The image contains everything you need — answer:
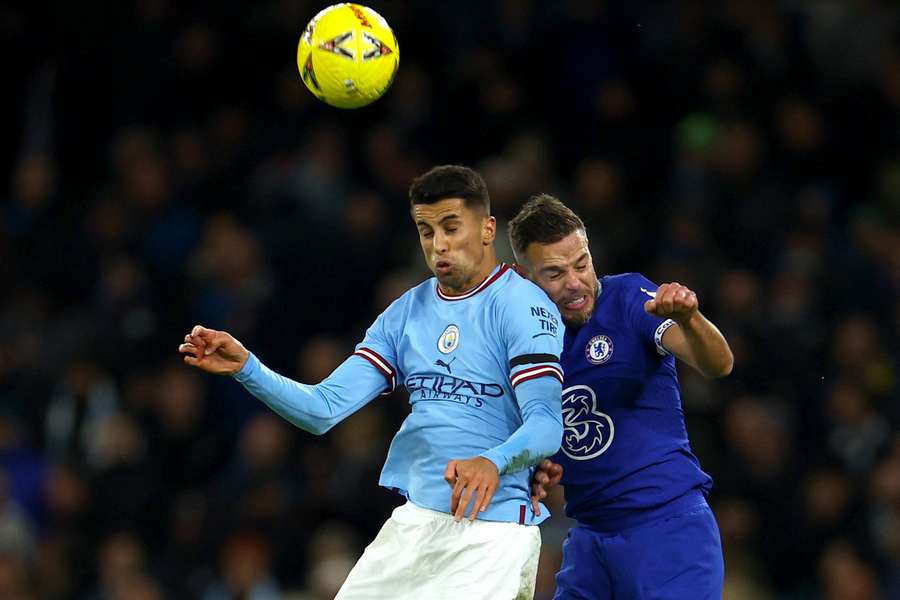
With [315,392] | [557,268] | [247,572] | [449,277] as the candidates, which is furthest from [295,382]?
[247,572]

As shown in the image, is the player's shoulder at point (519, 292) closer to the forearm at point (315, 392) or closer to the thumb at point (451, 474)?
the forearm at point (315, 392)

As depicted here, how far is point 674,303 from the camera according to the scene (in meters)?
4.52

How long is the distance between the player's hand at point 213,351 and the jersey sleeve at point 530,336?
0.84 m

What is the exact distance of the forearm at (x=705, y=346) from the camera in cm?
470

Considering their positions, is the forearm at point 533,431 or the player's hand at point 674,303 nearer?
the forearm at point 533,431

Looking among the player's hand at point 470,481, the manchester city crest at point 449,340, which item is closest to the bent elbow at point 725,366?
the manchester city crest at point 449,340

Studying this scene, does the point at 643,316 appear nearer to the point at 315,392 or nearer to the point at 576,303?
the point at 576,303

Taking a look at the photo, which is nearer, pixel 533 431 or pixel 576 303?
pixel 533 431

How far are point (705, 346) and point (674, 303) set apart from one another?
29cm

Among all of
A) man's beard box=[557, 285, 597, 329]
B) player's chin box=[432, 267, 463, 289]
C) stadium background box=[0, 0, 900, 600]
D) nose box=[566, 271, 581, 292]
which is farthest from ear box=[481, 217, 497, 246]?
stadium background box=[0, 0, 900, 600]

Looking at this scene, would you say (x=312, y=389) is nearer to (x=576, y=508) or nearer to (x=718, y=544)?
(x=576, y=508)

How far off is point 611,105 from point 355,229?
199 centimetres

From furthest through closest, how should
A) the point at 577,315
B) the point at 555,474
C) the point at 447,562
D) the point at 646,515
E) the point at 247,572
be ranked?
the point at 247,572 < the point at 577,315 < the point at 646,515 < the point at 555,474 < the point at 447,562

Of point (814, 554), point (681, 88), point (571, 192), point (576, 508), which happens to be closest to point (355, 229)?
point (571, 192)
